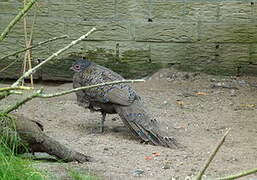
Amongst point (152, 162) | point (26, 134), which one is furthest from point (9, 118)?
point (152, 162)

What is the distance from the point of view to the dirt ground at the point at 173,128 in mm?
4942

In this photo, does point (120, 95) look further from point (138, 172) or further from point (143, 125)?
point (138, 172)

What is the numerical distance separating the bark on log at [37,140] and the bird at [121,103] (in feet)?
3.59

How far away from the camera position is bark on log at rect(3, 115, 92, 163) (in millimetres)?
4539

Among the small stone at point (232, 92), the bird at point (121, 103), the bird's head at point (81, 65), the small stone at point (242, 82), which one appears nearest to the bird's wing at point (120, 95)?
the bird at point (121, 103)

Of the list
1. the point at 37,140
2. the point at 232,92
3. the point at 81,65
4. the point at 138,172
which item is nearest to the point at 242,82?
the point at 232,92

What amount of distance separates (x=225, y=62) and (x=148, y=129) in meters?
2.85

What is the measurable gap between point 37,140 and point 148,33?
398 centimetres

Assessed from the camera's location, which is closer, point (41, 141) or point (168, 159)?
point (41, 141)

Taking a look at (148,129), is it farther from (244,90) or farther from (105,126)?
(244,90)

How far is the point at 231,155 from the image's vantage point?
17.8 ft

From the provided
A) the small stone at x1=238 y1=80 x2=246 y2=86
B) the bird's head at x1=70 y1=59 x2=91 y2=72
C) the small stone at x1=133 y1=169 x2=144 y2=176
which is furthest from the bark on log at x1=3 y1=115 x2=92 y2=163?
the small stone at x1=238 y1=80 x2=246 y2=86

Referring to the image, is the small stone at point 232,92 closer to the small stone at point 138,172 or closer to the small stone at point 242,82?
the small stone at point 242,82

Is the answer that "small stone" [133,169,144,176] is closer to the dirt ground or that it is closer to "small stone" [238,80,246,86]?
the dirt ground
